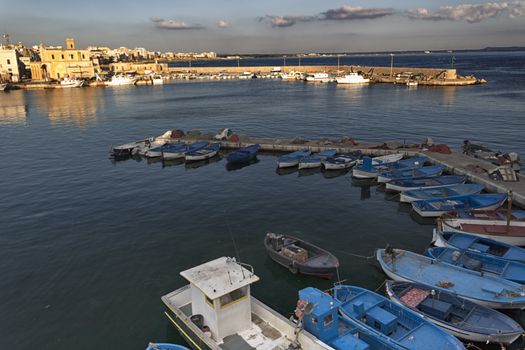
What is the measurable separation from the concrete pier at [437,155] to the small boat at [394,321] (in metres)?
24.3

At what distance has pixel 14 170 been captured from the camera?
54000mm

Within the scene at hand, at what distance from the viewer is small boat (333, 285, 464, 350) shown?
17.7 metres

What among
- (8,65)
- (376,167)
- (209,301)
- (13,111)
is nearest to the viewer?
(209,301)

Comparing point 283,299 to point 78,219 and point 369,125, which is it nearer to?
point 78,219

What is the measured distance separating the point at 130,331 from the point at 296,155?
36.4 metres

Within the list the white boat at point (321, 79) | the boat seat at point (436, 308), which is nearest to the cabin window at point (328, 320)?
the boat seat at point (436, 308)

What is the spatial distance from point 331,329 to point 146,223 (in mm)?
23355

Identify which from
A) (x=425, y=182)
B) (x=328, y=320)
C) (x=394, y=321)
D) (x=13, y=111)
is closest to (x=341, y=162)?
(x=425, y=182)

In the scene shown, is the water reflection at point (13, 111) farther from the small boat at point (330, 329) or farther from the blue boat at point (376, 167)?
the small boat at point (330, 329)

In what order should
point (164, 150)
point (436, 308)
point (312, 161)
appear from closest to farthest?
point (436, 308), point (312, 161), point (164, 150)

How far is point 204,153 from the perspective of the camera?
5756 centimetres

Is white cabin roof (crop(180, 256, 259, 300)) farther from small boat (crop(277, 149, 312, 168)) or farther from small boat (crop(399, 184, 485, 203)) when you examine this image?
small boat (crop(277, 149, 312, 168))

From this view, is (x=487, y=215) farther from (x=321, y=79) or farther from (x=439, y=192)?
(x=321, y=79)

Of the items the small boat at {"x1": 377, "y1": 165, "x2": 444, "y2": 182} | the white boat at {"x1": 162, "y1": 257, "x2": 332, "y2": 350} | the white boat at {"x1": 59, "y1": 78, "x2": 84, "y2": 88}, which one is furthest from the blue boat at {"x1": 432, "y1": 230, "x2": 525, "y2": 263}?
the white boat at {"x1": 59, "y1": 78, "x2": 84, "y2": 88}
